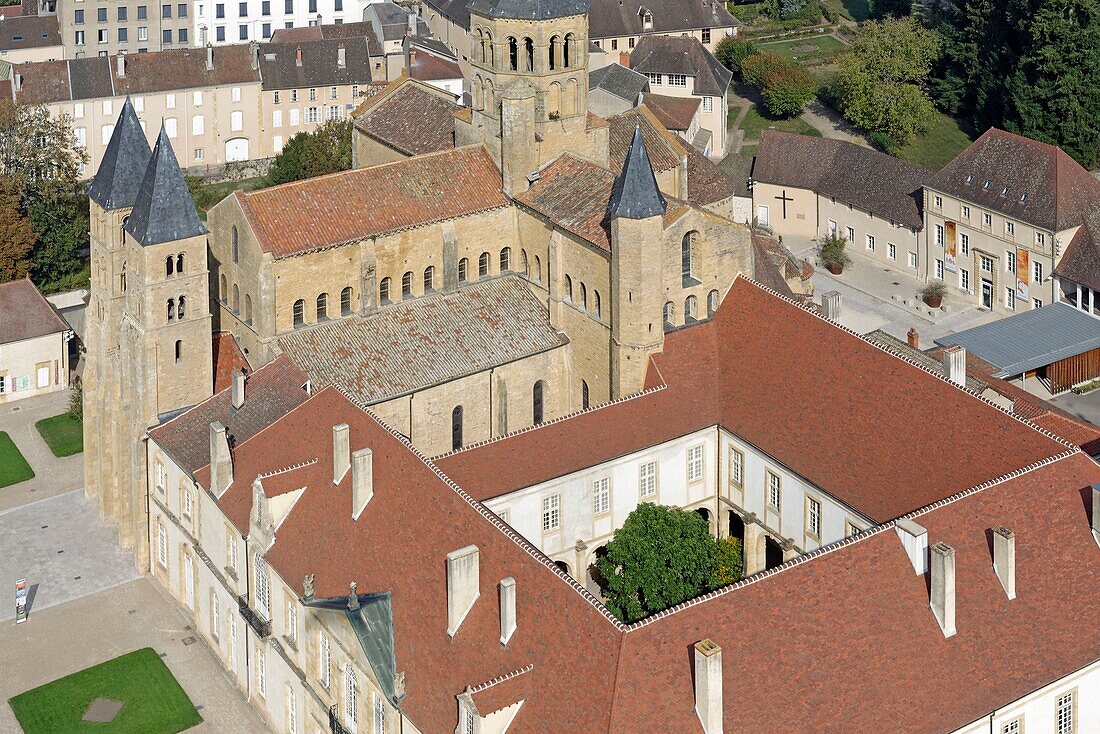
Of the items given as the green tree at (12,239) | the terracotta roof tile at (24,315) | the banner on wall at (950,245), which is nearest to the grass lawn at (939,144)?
the banner on wall at (950,245)

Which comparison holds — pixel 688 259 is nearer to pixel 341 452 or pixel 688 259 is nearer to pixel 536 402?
pixel 536 402

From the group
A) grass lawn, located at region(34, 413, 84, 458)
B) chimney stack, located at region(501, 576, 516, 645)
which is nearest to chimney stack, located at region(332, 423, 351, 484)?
chimney stack, located at region(501, 576, 516, 645)

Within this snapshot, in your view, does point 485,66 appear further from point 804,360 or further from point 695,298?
point 804,360

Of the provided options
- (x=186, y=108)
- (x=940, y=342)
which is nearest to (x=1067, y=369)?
(x=940, y=342)

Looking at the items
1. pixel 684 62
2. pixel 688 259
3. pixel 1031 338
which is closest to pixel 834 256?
pixel 1031 338

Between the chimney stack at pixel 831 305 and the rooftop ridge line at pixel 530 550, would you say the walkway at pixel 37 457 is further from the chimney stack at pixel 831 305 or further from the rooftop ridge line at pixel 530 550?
the chimney stack at pixel 831 305

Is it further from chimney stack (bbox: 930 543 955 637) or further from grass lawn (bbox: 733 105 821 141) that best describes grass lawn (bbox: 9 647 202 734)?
grass lawn (bbox: 733 105 821 141)
